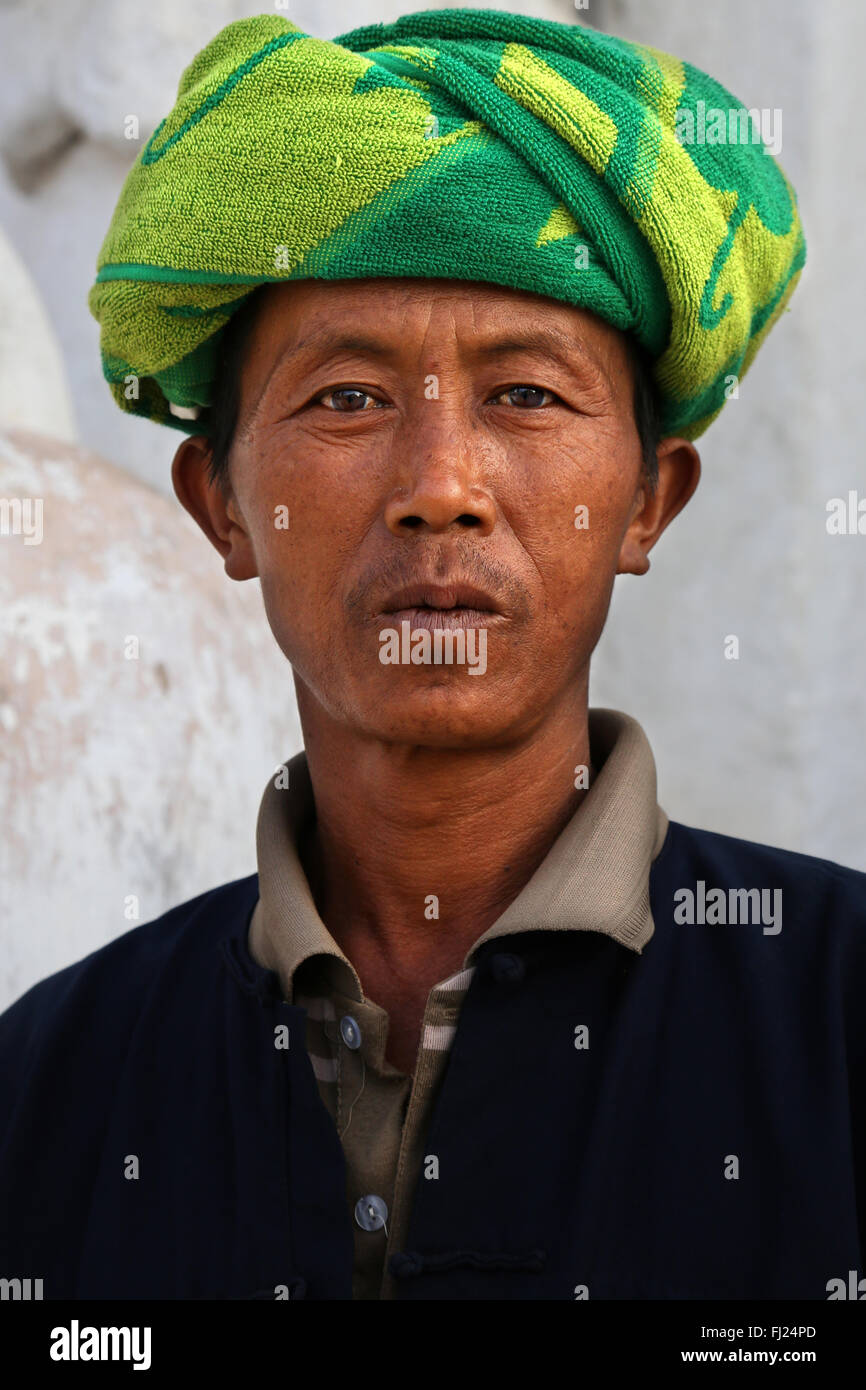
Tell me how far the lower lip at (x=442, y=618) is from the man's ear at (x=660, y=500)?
0.71 ft

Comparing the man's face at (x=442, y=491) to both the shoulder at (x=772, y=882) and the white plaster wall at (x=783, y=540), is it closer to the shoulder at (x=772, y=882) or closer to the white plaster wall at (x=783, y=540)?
the shoulder at (x=772, y=882)

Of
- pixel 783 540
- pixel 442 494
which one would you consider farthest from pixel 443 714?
pixel 783 540

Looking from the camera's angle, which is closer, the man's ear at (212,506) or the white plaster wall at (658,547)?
the man's ear at (212,506)

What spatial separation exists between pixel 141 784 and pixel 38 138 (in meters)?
1.31

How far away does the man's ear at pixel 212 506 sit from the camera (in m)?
1.65

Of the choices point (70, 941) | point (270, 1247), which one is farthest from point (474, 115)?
point (70, 941)

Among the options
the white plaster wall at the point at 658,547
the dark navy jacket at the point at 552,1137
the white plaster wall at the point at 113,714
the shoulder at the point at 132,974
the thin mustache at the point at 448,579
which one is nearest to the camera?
the dark navy jacket at the point at 552,1137

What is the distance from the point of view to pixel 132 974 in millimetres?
1675

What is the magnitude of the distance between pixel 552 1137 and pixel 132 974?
1.73 ft

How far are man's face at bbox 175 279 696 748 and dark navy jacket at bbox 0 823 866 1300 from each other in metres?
0.23

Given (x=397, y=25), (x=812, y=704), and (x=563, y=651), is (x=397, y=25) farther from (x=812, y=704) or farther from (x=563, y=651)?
(x=812, y=704)

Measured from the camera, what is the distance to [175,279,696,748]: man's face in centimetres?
141

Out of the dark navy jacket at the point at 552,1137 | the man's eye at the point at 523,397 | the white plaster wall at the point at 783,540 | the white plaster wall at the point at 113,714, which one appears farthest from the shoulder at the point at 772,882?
the white plaster wall at the point at 783,540

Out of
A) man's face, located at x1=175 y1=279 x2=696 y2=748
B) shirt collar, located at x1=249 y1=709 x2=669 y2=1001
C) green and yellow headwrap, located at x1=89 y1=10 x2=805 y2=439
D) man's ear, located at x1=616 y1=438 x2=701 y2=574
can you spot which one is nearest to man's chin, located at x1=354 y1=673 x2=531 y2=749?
man's face, located at x1=175 y1=279 x2=696 y2=748
